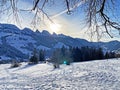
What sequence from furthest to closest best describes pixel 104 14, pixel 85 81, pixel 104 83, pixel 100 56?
1. pixel 100 56
2. pixel 85 81
3. pixel 104 83
4. pixel 104 14

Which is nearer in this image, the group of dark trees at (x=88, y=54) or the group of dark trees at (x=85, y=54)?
the group of dark trees at (x=85, y=54)

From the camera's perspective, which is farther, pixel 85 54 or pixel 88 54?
pixel 85 54

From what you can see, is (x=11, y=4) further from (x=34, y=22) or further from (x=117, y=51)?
(x=117, y=51)

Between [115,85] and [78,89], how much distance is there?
10.3 feet

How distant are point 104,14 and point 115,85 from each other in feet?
A: 66.0

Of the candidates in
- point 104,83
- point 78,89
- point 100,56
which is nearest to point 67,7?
point 78,89

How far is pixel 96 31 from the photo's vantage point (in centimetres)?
575

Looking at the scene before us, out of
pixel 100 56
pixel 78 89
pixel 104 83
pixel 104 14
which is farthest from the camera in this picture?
pixel 100 56

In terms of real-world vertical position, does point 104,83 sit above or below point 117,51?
below

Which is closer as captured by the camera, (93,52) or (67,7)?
(67,7)

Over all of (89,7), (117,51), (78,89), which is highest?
(89,7)

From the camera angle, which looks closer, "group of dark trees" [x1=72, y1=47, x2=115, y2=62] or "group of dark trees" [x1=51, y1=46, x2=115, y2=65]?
"group of dark trees" [x1=51, y1=46, x2=115, y2=65]

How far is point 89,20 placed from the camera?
5.68m

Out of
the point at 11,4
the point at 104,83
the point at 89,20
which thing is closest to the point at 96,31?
the point at 89,20
